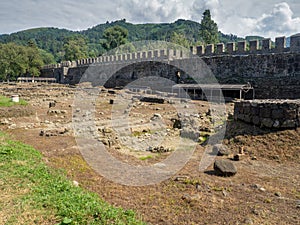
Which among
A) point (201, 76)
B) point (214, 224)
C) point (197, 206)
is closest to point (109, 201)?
point (197, 206)

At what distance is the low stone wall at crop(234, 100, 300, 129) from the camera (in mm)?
8719

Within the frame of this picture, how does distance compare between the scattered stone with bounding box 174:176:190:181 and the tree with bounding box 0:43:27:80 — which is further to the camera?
the tree with bounding box 0:43:27:80

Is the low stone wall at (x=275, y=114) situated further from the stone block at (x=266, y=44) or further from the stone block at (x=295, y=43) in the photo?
the stone block at (x=266, y=44)

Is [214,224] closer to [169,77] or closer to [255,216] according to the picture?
[255,216]

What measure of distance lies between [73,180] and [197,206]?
2.91 metres

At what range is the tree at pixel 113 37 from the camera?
201 feet

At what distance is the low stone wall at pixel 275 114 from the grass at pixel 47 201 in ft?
20.9

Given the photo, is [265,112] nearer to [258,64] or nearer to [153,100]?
[153,100]

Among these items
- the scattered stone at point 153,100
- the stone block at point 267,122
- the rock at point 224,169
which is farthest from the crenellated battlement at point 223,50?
the rock at point 224,169

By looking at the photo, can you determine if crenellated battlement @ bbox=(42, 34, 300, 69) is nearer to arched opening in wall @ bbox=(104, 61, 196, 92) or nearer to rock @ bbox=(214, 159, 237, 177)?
arched opening in wall @ bbox=(104, 61, 196, 92)

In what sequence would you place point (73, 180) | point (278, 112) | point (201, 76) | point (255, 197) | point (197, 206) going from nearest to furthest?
point (197, 206) → point (255, 197) → point (73, 180) → point (278, 112) → point (201, 76)

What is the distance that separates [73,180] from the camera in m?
6.11

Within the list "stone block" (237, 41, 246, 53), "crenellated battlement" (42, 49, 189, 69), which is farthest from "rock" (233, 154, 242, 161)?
"crenellated battlement" (42, 49, 189, 69)

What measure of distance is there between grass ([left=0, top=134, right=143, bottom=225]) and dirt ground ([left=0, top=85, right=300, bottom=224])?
495 millimetres
